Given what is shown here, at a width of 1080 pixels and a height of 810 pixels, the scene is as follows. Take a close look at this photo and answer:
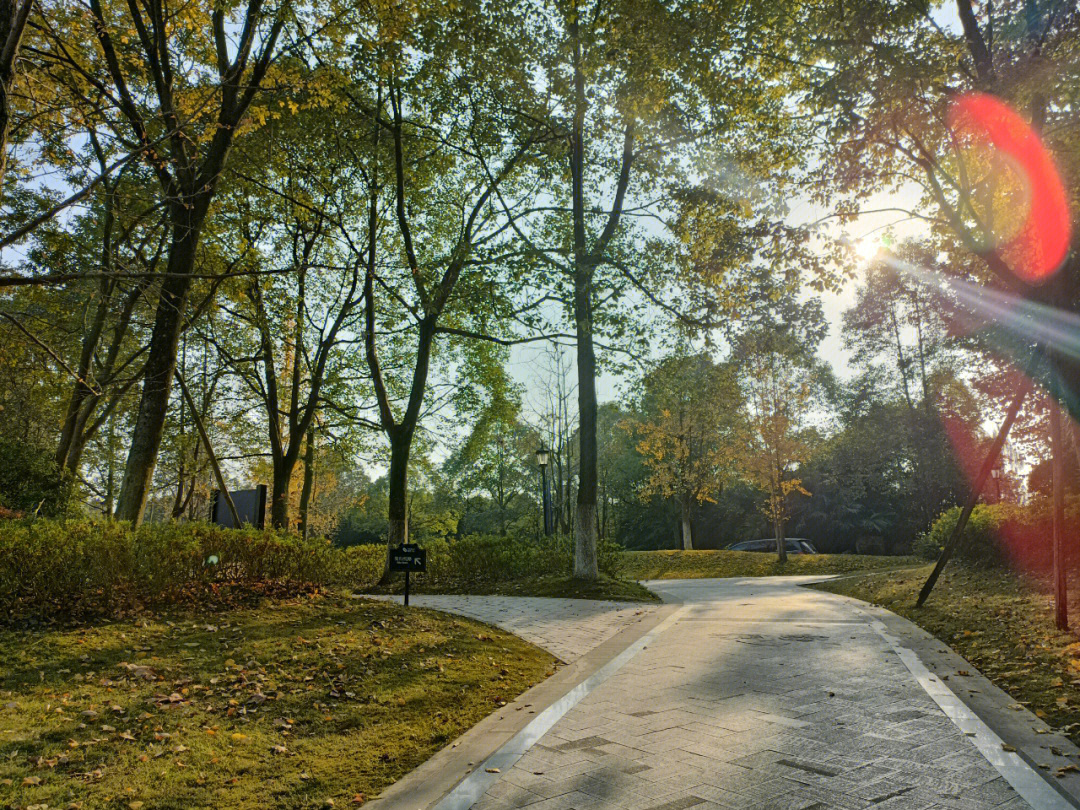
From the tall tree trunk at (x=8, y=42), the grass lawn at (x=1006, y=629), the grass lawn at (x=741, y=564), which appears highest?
the tall tree trunk at (x=8, y=42)

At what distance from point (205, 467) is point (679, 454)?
20786 millimetres

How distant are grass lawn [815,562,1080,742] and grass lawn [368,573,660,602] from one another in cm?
475

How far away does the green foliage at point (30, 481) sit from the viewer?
15.4m

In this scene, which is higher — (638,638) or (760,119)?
(760,119)

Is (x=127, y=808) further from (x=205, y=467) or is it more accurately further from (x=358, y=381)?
(x=205, y=467)

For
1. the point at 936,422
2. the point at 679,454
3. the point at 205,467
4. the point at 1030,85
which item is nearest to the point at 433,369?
the point at 205,467

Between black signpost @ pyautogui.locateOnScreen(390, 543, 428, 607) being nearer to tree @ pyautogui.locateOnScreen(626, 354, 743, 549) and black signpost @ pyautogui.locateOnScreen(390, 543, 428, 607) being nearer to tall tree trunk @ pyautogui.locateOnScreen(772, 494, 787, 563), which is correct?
tree @ pyautogui.locateOnScreen(626, 354, 743, 549)

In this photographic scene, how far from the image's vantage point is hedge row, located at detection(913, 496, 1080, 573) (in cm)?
1180

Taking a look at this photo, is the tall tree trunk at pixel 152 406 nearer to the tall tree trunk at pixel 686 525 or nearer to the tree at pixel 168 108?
the tree at pixel 168 108

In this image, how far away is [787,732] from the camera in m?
4.52

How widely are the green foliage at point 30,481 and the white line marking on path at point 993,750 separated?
16.9m

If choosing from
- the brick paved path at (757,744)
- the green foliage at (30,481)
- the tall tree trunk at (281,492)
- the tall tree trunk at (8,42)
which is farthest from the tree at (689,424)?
the green foliage at (30,481)

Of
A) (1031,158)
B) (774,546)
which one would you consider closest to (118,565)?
(1031,158)

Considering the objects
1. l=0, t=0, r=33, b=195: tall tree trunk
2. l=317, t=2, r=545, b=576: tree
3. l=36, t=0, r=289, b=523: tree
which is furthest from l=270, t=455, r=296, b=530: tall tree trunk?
l=0, t=0, r=33, b=195: tall tree trunk
